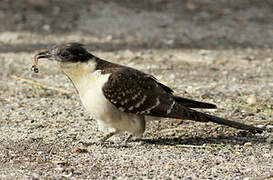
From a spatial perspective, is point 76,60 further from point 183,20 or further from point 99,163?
point 183,20

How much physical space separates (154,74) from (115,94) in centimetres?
278

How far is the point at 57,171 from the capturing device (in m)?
4.26

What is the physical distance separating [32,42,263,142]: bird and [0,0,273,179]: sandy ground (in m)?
0.26

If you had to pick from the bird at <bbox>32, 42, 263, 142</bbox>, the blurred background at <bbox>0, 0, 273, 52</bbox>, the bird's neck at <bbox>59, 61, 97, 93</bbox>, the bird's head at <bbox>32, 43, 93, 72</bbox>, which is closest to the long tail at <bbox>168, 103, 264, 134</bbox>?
the bird at <bbox>32, 42, 263, 142</bbox>

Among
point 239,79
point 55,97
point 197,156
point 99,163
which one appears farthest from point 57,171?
point 239,79

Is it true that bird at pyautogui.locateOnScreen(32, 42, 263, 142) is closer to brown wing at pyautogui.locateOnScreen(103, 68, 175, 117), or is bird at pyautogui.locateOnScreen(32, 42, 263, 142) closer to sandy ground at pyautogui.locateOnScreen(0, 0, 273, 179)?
brown wing at pyautogui.locateOnScreen(103, 68, 175, 117)

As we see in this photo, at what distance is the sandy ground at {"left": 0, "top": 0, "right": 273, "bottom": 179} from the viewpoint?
448 centimetres

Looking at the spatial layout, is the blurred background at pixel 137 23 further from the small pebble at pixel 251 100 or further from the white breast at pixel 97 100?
the white breast at pixel 97 100

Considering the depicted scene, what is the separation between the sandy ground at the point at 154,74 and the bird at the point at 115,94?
0.84 ft

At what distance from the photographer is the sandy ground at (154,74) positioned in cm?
448

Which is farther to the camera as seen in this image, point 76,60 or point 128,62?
point 128,62

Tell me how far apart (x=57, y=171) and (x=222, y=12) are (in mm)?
7863

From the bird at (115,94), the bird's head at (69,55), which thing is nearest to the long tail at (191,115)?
the bird at (115,94)

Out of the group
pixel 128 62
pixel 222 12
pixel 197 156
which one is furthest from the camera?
pixel 222 12
